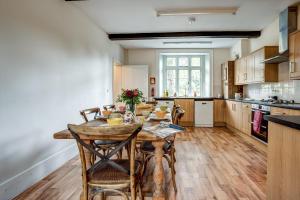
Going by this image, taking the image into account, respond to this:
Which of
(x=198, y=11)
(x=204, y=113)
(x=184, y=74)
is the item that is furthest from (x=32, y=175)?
(x=184, y=74)

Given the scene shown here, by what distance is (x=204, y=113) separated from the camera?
7.12 metres

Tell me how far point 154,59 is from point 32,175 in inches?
230

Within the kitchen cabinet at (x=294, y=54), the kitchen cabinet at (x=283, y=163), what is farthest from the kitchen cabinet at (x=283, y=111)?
the kitchen cabinet at (x=283, y=163)

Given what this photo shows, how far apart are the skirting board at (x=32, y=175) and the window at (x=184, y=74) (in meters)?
5.08

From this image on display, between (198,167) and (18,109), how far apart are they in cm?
246

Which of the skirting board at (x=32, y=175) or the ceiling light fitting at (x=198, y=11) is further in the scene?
the ceiling light fitting at (x=198, y=11)

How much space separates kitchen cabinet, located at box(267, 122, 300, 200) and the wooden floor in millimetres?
784

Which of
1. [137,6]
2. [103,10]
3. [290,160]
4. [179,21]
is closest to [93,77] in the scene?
[103,10]

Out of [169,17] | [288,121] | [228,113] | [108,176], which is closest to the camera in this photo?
[288,121]

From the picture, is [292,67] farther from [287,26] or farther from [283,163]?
[283,163]

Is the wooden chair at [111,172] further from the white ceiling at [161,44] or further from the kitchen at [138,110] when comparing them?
the white ceiling at [161,44]

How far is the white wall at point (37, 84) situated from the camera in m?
2.40

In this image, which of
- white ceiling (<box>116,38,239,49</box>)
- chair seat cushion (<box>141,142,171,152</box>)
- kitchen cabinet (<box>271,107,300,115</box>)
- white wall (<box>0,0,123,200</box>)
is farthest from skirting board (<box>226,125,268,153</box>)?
white wall (<box>0,0,123,200</box>)

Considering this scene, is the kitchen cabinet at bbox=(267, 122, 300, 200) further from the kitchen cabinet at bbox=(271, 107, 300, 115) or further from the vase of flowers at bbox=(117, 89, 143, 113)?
the kitchen cabinet at bbox=(271, 107, 300, 115)
